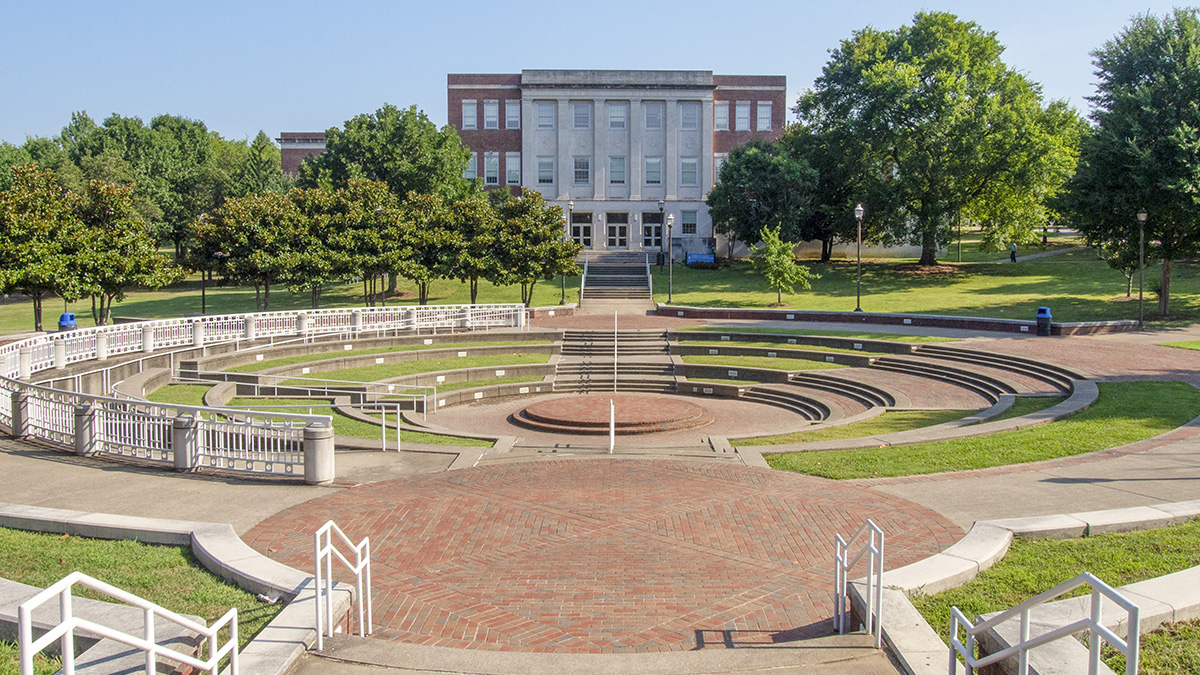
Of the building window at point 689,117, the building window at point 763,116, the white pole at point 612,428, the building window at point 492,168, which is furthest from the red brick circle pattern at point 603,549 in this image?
the building window at point 763,116

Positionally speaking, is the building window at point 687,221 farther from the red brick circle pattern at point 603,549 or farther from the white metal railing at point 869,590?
the white metal railing at point 869,590

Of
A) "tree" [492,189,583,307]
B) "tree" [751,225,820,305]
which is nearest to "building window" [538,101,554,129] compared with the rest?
"tree" [492,189,583,307]

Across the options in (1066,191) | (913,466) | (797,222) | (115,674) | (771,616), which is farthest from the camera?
(797,222)

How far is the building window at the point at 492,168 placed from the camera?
66.9 metres

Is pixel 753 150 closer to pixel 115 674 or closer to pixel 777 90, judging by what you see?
pixel 777 90

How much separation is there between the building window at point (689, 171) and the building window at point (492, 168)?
1448 cm

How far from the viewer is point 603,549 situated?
9.67 meters

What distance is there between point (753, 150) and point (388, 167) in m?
23.4

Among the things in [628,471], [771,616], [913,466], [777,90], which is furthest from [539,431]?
[777,90]

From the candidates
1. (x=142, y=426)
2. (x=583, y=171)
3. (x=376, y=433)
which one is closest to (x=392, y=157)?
(x=583, y=171)

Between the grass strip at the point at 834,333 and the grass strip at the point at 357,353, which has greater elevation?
the grass strip at the point at 834,333

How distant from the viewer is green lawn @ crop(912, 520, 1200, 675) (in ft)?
23.0

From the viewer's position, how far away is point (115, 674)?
5227 millimetres

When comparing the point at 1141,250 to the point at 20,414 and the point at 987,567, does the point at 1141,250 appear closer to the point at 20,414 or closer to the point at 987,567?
the point at 987,567
